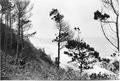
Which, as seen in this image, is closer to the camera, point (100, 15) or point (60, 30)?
point (100, 15)

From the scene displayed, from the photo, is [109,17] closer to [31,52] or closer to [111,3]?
[111,3]

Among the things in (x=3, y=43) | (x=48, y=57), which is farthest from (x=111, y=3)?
(x=48, y=57)

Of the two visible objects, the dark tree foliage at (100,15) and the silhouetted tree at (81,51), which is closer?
the dark tree foliage at (100,15)

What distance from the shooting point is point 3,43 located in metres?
33.4

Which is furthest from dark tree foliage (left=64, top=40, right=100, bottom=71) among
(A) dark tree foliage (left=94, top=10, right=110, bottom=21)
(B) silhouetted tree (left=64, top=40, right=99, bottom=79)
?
(A) dark tree foliage (left=94, top=10, right=110, bottom=21)

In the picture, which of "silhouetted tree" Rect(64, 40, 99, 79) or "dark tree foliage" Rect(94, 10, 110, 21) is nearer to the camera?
"dark tree foliage" Rect(94, 10, 110, 21)

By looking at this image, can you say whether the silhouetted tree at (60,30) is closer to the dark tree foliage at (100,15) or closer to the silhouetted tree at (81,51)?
the silhouetted tree at (81,51)

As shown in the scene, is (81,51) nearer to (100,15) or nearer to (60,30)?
(60,30)

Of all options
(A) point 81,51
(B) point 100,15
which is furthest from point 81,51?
(B) point 100,15

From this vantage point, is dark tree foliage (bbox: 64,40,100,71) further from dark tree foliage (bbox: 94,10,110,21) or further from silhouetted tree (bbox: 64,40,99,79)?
dark tree foliage (bbox: 94,10,110,21)

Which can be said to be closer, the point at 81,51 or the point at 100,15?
the point at 100,15

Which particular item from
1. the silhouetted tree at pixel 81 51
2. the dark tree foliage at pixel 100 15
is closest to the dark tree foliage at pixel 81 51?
the silhouetted tree at pixel 81 51

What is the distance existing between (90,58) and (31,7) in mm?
12324

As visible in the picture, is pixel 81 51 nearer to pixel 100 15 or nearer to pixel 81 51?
pixel 81 51
